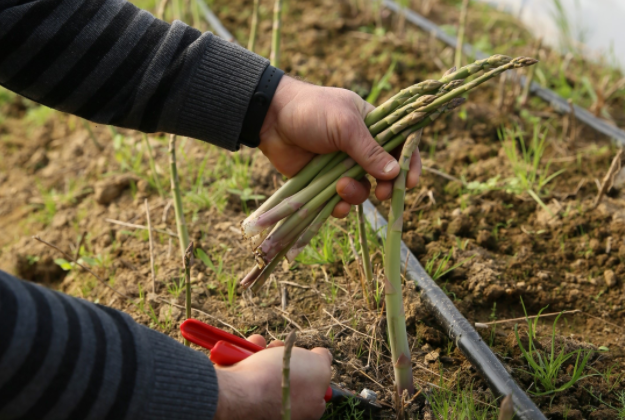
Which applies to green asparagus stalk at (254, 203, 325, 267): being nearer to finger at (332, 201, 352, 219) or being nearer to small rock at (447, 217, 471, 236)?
finger at (332, 201, 352, 219)

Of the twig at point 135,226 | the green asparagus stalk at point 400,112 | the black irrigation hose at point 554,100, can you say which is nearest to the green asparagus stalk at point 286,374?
the green asparagus stalk at point 400,112

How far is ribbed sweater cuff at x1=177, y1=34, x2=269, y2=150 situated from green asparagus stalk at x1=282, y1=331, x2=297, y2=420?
28.1 inches

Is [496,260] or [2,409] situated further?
[496,260]

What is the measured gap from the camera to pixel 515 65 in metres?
1.36

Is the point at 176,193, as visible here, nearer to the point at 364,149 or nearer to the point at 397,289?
the point at 364,149

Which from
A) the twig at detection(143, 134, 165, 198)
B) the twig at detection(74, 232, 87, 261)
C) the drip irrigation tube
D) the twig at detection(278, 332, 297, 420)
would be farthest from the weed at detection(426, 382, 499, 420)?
the drip irrigation tube

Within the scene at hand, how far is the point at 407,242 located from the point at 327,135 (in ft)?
1.94

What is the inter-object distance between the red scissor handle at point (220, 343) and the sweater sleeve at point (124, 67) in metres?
0.53

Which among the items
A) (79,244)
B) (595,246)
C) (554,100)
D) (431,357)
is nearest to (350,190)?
(431,357)

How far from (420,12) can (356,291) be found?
251 cm

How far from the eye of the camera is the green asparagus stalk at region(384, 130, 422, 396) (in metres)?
1.30

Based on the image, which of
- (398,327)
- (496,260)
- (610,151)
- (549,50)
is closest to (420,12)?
(549,50)

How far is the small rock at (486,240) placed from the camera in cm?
192

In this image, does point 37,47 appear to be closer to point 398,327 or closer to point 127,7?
point 127,7
